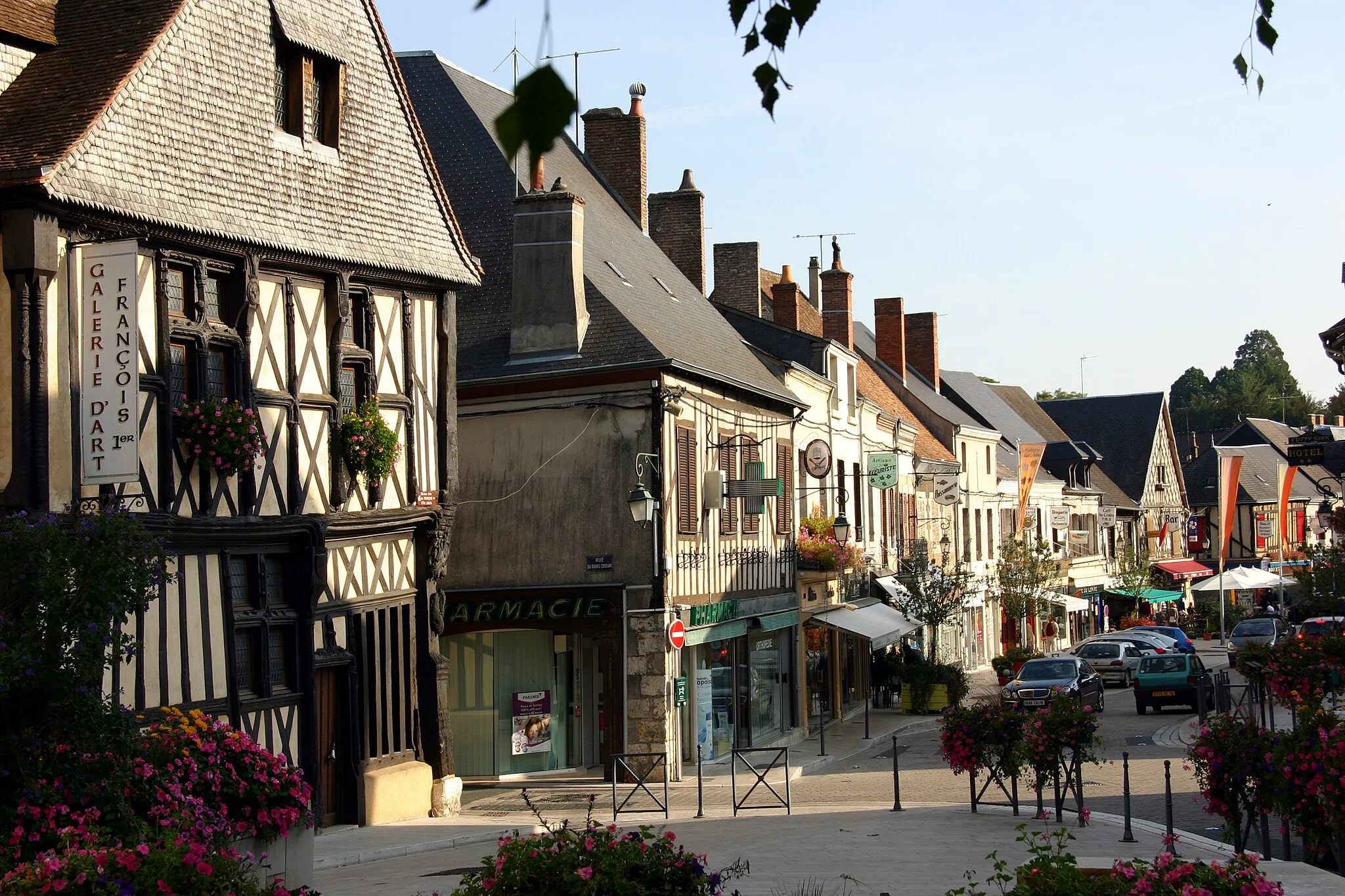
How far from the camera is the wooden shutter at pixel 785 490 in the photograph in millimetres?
28062

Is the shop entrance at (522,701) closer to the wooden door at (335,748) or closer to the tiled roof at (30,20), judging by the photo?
the wooden door at (335,748)

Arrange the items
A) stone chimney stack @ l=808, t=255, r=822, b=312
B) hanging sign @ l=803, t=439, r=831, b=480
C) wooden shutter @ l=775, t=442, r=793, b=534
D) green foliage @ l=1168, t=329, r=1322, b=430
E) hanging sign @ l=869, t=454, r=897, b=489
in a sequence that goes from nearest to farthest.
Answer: hanging sign @ l=803, t=439, r=831, b=480
wooden shutter @ l=775, t=442, r=793, b=534
hanging sign @ l=869, t=454, r=897, b=489
stone chimney stack @ l=808, t=255, r=822, b=312
green foliage @ l=1168, t=329, r=1322, b=430

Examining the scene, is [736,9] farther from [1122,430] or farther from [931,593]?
[1122,430]

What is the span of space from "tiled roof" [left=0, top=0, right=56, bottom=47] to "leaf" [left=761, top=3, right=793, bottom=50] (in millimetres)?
12010

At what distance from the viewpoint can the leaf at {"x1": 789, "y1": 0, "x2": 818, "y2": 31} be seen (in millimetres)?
4012

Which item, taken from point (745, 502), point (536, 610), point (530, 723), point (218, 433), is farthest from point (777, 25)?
point (745, 502)

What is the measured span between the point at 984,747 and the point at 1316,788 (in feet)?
15.1

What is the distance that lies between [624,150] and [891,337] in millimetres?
18338

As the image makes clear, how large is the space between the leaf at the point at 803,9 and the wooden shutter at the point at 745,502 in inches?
861

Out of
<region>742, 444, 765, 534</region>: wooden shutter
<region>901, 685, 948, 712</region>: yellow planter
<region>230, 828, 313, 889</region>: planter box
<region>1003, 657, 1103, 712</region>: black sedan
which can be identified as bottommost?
<region>901, 685, 948, 712</region>: yellow planter

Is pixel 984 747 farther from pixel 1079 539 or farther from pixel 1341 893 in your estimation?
pixel 1079 539

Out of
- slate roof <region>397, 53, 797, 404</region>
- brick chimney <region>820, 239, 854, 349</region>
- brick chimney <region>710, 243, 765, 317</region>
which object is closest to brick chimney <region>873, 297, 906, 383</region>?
brick chimney <region>820, 239, 854, 349</region>

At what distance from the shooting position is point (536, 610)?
21938 mm

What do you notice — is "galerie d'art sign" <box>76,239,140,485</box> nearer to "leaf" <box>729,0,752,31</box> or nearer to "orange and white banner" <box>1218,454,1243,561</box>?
"leaf" <box>729,0,752,31</box>
